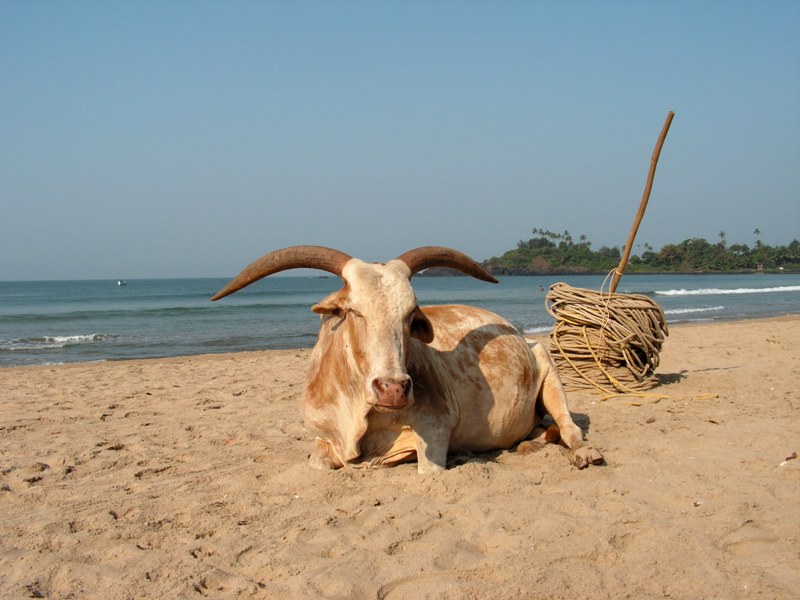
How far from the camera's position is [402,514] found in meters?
4.09

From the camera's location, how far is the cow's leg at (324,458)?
16.4 ft

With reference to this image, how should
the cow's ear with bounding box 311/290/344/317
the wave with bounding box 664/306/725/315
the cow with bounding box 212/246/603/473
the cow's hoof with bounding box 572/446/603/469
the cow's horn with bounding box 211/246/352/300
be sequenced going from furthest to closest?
the wave with bounding box 664/306/725/315 < the cow's hoof with bounding box 572/446/603/469 < the cow's horn with bounding box 211/246/352/300 < the cow's ear with bounding box 311/290/344/317 < the cow with bounding box 212/246/603/473

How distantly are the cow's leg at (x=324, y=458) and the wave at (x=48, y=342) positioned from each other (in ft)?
50.7

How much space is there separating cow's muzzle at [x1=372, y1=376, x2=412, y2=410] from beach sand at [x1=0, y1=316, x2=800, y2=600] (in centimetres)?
68

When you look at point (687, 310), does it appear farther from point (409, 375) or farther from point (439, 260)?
point (409, 375)

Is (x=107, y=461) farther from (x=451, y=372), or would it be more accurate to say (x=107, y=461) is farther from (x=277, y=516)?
(x=451, y=372)

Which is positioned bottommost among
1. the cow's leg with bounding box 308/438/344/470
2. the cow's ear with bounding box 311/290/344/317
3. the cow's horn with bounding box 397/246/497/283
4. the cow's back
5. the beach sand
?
the beach sand

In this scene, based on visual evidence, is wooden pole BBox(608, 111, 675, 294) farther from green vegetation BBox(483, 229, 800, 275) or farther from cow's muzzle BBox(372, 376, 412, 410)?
green vegetation BBox(483, 229, 800, 275)

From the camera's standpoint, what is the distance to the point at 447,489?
447 centimetres

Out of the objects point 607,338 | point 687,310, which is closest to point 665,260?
point 687,310

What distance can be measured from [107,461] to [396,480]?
2484 mm

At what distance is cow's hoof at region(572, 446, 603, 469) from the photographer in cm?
498

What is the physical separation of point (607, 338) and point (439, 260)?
343cm

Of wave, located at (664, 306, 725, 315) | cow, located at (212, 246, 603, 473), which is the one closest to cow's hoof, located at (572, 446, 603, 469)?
cow, located at (212, 246, 603, 473)
